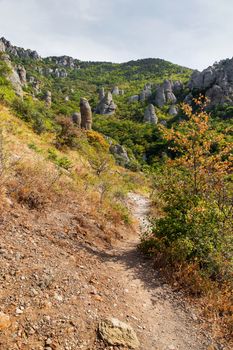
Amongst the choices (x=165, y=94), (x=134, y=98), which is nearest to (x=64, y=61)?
(x=134, y=98)

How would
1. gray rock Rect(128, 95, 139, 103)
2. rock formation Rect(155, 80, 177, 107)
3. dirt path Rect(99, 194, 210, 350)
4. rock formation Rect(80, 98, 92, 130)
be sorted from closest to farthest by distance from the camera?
dirt path Rect(99, 194, 210, 350) → rock formation Rect(80, 98, 92, 130) → rock formation Rect(155, 80, 177, 107) → gray rock Rect(128, 95, 139, 103)

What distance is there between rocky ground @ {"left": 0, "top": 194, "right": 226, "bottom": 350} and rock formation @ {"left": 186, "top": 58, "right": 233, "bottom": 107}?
69.1 metres

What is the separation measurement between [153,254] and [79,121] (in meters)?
30.2

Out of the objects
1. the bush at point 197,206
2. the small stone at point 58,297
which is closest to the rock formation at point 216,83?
the bush at point 197,206

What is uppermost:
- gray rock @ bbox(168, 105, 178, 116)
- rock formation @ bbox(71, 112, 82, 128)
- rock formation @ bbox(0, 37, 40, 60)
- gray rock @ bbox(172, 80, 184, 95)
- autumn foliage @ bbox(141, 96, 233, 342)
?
rock formation @ bbox(0, 37, 40, 60)

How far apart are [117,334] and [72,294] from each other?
1.00 m

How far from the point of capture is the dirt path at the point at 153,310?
4293 millimetres

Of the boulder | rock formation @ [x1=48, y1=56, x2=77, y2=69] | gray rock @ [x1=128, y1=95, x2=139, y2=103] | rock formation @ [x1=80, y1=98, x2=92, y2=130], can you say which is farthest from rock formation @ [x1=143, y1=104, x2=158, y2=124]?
rock formation @ [x1=48, y1=56, x2=77, y2=69]

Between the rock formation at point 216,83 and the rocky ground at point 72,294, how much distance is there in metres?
69.1

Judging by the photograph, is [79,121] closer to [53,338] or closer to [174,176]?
[174,176]

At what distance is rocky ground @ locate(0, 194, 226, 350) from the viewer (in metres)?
3.50

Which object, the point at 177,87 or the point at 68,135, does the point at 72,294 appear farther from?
the point at 177,87

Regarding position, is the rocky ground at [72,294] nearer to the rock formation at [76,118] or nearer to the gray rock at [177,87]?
the rock formation at [76,118]

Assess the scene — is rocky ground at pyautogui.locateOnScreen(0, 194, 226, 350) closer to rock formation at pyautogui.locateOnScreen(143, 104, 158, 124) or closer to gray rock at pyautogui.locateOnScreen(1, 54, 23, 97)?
gray rock at pyautogui.locateOnScreen(1, 54, 23, 97)
